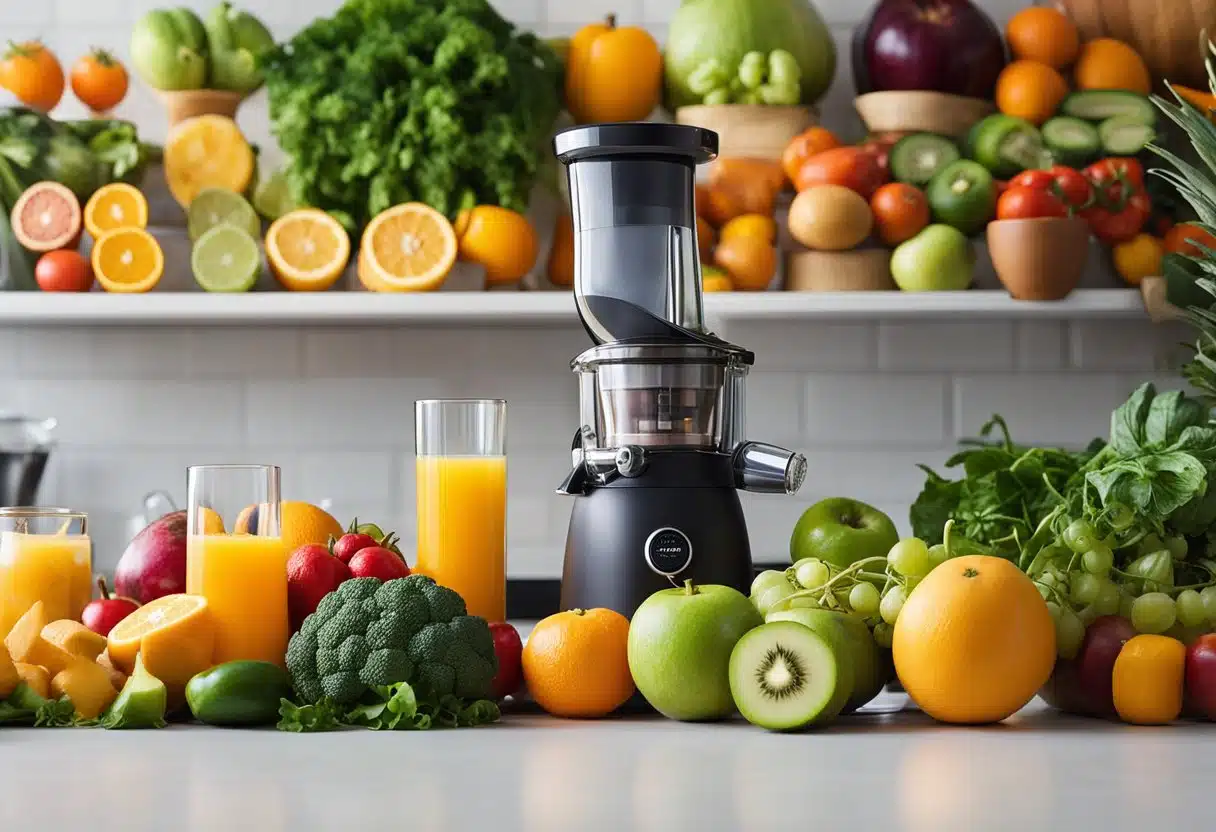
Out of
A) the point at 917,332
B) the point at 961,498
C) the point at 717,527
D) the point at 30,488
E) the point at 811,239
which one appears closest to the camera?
the point at 717,527

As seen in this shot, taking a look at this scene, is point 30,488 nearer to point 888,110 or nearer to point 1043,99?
point 888,110

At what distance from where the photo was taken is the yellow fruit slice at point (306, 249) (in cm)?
261

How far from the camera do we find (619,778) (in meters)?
0.91

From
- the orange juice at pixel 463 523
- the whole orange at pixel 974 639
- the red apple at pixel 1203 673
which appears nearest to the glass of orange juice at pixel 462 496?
the orange juice at pixel 463 523

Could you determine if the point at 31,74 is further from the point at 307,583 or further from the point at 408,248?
the point at 307,583

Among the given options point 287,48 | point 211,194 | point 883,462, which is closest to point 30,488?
point 211,194

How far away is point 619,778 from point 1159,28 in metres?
2.32

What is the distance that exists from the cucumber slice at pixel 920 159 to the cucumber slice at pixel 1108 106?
0.86ft

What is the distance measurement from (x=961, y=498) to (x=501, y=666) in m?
0.87

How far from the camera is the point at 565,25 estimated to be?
2953 mm

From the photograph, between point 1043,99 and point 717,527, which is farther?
point 1043,99

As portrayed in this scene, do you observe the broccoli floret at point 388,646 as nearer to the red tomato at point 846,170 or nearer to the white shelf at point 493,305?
the white shelf at point 493,305

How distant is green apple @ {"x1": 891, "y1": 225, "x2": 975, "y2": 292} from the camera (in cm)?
254

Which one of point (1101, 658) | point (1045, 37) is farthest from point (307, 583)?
point (1045, 37)
